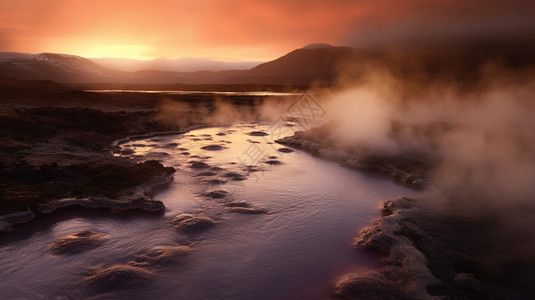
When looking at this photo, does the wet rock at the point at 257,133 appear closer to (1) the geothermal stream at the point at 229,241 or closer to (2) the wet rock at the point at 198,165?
(2) the wet rock at the point at 198,165

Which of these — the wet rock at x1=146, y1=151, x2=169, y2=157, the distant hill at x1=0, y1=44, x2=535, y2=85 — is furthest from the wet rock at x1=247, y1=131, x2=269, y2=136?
the distant hill at x1=0, y1=44, x2=535, y2=85

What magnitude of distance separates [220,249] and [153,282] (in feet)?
5.02

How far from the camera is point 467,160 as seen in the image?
1209 cm

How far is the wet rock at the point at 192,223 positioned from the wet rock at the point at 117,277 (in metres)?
1.63

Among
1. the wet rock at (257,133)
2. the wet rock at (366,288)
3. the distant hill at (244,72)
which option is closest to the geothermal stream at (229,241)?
the wet rock at (366,288)

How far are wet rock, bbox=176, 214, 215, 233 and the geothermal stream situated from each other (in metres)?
0.16

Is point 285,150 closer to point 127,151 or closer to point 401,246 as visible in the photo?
point 127,151

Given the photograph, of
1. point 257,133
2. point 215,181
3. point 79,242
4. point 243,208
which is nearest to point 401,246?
point 243,208

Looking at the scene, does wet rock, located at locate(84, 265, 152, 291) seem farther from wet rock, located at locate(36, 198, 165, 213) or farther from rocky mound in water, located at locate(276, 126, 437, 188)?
rocky mound in water, located at locate(276, 126, 437, 188)

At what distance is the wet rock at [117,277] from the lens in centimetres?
537

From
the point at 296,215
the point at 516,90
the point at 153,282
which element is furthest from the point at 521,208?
the point at 516,90

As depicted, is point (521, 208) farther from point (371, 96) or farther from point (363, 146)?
point (371, 96)

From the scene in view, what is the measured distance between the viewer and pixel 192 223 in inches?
294

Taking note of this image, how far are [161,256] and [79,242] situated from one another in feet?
6.41
